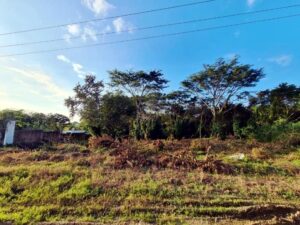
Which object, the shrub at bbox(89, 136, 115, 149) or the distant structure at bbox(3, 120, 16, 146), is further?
the distant structure at bbox(3, 120, 16, 146)

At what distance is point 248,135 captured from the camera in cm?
1177

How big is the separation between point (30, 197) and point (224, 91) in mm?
13427

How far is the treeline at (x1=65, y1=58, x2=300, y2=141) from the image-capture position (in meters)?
12.6

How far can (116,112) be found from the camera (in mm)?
17906

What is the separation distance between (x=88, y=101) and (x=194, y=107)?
859cm

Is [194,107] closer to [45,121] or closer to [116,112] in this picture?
[116,112]

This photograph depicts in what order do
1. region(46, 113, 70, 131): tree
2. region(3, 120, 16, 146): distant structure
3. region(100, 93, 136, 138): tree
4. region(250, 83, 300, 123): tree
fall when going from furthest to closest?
1. region(46, 113, 70, 131): tree
2. region(100, 93, 136, 138): tree
3. region(3, 120, 16, 146): distant structure
4. region(250, 83, 300, 123): tree

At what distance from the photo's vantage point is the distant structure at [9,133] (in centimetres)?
1389

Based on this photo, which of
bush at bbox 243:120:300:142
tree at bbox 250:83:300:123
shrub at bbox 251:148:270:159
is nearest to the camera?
shrub at bbox 251:148:270:159

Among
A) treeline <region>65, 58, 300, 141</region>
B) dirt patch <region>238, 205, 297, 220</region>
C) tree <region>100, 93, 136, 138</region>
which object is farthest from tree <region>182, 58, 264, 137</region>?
dirt patch <region>238, 205, 297, 220</region>

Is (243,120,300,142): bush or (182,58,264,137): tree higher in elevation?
(182,58,264,137): tree

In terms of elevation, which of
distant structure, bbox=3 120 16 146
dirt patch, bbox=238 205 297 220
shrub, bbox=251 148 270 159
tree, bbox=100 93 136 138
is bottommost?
dirt patch, bbox=238 205 297 220

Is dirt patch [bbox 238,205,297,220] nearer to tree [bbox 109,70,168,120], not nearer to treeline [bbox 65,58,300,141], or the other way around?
treeline [bbox 65,58,300,141]

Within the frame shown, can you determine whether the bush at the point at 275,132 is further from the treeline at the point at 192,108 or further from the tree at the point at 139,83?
the tree at the point at 139,83
